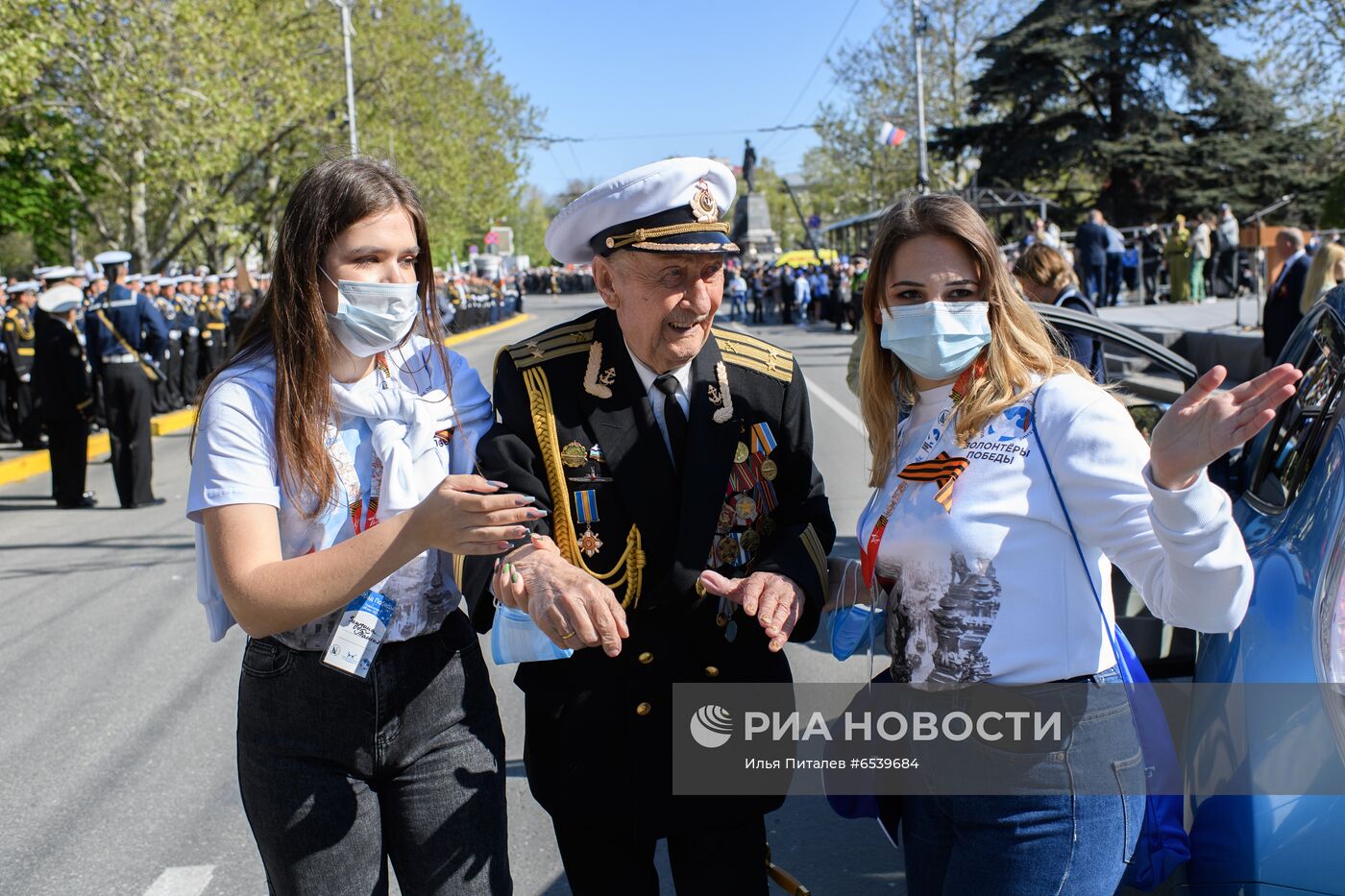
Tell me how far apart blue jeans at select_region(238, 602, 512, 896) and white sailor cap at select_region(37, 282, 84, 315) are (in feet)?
33.9

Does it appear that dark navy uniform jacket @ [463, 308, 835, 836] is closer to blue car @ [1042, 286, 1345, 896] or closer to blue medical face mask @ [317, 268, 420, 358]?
blue medical face mask @ [317, 268, 420, 358]

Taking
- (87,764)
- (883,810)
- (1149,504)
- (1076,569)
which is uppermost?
(1149,504)

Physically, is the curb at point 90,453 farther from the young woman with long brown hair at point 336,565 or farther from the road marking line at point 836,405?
the young woman with long brown hair at point 336,565

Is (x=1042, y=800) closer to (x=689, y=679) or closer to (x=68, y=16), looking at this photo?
(x=689, y=679)

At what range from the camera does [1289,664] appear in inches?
84.4

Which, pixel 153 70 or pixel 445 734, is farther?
pixel 153 70

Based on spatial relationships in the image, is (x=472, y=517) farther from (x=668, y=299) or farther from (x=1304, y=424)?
(x=1304, y=424)

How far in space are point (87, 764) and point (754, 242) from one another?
57739 millimetres

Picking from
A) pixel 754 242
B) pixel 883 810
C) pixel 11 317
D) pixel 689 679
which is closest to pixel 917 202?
pixel 689 679

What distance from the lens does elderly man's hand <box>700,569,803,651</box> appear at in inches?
80.7

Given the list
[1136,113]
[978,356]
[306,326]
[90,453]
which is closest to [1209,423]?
[978,356]

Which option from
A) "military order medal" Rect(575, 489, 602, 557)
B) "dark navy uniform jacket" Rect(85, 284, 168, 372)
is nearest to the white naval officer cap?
"military order medal" Rect(575, 489, 602, 557)

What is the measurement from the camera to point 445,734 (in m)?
2.19

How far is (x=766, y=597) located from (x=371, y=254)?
3.14ft
